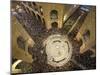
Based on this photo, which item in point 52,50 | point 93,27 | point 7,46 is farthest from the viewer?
point 93,27

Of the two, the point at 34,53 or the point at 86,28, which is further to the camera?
the point at 86,28

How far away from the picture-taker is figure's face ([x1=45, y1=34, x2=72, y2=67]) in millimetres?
2074

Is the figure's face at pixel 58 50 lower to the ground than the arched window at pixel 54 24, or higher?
lower

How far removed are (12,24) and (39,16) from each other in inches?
11.4

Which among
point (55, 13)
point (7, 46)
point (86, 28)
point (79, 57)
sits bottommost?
point (79, 57)

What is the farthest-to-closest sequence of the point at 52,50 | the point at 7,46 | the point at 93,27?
the point at 93,27
the point at 52,50
the point at 7,46

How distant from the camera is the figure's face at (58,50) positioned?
207cm

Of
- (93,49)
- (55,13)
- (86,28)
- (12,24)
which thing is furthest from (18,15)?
(93,49)

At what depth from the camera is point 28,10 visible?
2000mm

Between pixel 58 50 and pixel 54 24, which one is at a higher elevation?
pixel 54 24

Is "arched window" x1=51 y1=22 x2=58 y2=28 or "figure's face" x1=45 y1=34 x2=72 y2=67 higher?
"arched window" x1=51 y1=22 x2=58 y2=28

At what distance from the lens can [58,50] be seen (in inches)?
83.0

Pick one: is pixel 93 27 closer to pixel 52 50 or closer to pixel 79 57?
pixel 79 57

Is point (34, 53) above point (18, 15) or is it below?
below
